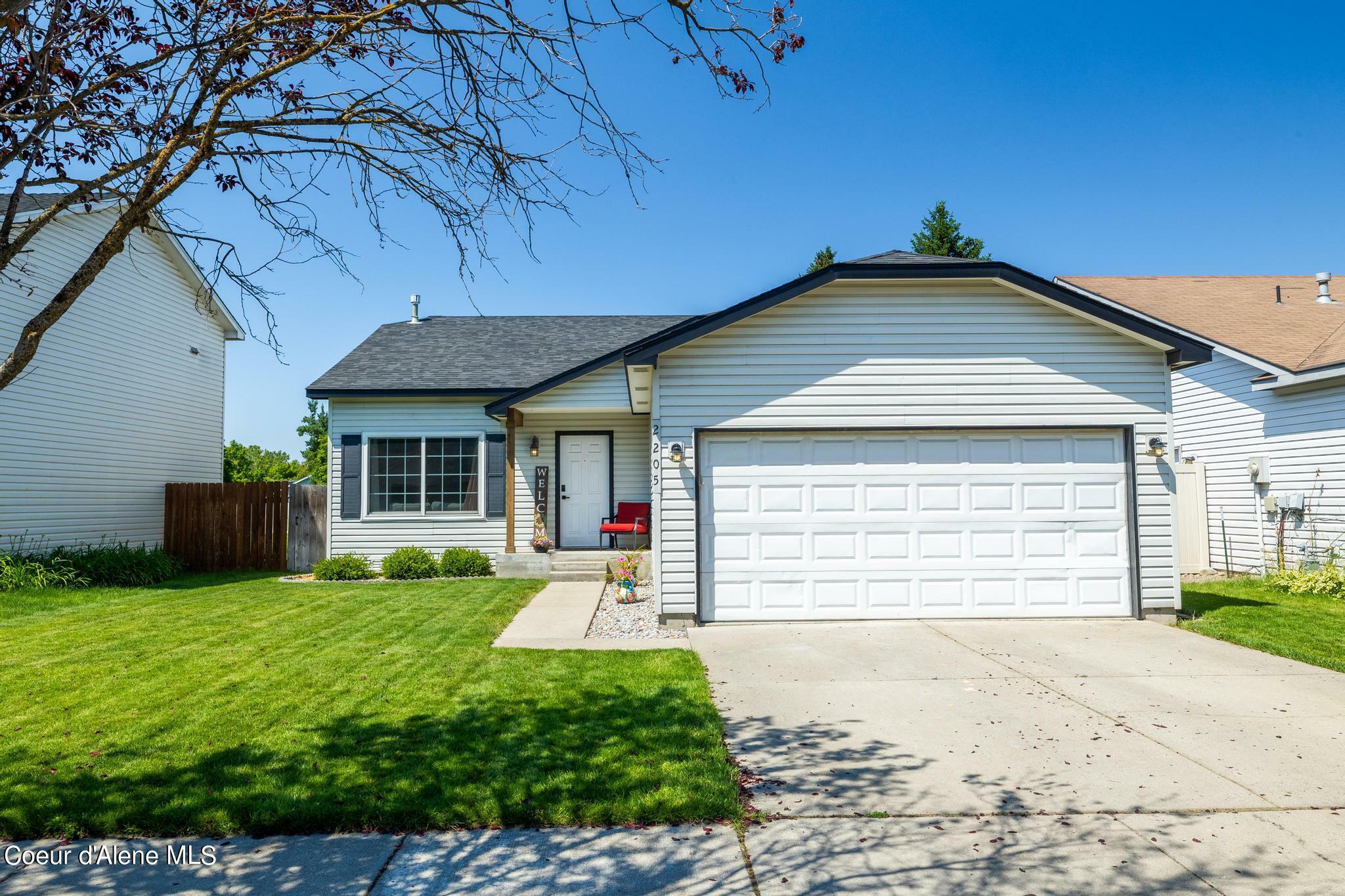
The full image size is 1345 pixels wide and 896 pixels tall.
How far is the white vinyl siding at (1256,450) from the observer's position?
36.8 feet

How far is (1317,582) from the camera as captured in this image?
1072 centimetres

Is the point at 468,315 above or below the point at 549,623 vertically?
above

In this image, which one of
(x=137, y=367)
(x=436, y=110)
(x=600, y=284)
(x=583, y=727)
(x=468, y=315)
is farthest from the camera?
(x=468, y=315)

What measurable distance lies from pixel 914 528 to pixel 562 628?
13.8ft

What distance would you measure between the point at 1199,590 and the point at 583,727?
10.4 metres

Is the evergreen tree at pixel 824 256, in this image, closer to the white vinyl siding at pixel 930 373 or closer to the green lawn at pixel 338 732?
the white vinyl siding at pixel 930 373

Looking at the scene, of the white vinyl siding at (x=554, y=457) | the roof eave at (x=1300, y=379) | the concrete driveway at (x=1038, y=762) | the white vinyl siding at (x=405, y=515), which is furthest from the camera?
the white vinyl siding at (x=405, y=515)

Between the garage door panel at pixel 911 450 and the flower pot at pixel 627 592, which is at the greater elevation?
the garage door panel at pixel 911 450

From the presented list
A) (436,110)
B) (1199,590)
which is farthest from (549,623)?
(1199,590)

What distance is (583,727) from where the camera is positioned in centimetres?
476

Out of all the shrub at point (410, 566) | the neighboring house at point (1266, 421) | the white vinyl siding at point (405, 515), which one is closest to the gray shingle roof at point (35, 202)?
the white vinyl siding at point (405, 515)

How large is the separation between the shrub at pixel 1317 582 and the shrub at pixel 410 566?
13.4 metres

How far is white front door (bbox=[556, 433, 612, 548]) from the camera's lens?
14445mm

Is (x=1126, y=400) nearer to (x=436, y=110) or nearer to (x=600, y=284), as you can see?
(x=600, y=284)
